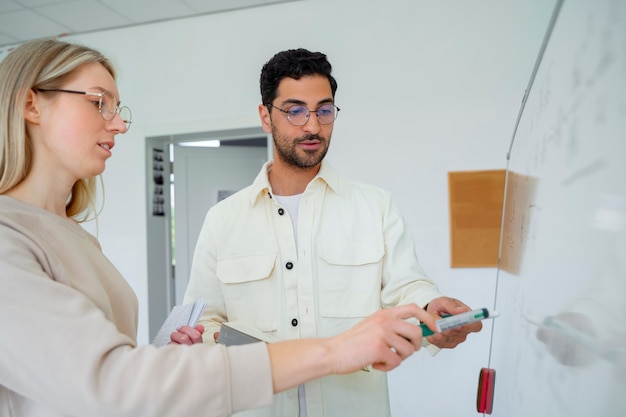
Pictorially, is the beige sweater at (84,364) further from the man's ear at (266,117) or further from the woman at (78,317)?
the man's ear at (266,117)

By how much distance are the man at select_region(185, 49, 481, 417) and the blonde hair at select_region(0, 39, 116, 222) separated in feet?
2.10

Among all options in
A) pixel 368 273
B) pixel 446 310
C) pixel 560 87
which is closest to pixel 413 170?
pixel 368 273

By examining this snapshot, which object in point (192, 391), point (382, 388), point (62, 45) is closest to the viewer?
point (192, 391)

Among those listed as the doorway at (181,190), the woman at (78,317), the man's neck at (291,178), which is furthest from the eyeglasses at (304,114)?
the doorway at (181,190)

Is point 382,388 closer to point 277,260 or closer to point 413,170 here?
point 277,260

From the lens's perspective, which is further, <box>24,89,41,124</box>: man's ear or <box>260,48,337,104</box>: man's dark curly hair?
<box>260,48,337,104</box>: man's dark curly hair

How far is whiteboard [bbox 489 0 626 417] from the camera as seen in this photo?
42 cm

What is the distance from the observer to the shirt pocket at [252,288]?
1.29m

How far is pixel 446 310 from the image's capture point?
94 cm

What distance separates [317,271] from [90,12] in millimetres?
2699

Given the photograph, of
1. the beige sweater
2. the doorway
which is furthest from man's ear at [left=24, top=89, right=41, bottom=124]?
the doorway

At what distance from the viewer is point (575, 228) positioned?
20.7 inches

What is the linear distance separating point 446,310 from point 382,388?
401 mm

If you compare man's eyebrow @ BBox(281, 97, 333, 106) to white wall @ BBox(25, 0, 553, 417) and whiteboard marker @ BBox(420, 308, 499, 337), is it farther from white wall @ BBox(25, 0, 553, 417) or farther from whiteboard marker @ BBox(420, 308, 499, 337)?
white wall @ BBox(25, 0, 553, 417)
